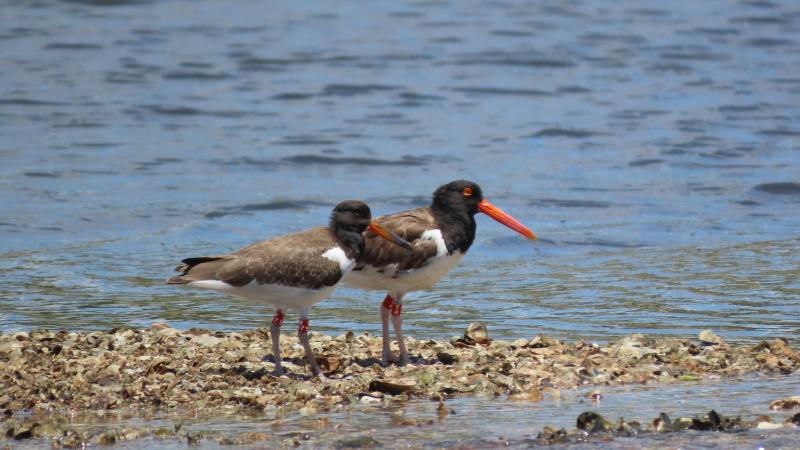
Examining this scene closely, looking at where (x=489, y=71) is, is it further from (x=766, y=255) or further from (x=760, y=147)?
(x=766, y=255)

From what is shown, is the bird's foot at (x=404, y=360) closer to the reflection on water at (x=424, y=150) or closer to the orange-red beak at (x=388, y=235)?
the orange-red beak at (x=388, y=235)

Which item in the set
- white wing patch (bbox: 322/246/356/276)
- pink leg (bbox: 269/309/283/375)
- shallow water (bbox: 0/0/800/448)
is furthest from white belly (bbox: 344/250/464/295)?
shallow water (bbox: 0/0/800/448)

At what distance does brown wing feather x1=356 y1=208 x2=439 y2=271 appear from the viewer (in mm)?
8898

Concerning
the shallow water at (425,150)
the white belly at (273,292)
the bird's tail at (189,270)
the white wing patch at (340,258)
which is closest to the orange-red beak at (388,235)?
the white wing patch at (340,258)

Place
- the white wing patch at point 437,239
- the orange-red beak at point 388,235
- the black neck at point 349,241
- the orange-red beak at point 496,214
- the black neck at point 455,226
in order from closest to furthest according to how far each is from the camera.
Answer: the black neck at point 349,241
the orange-red beak at point 388,235
the white wing patch at point 437,239
the black neck at point 455,226
the orange-red beak at point 496,214

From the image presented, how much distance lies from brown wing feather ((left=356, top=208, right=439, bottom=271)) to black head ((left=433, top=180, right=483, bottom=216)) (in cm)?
26

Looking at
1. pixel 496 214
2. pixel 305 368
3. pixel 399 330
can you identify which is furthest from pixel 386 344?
pixel 496 214

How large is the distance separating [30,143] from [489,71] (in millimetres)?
9348

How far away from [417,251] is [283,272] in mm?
1130

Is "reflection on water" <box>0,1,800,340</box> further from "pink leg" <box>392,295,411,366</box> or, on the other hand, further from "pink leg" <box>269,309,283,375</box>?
"pink leg" <box>269,309,283,375</box>

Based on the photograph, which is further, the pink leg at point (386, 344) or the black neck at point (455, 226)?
the black neck at point (455, 226)

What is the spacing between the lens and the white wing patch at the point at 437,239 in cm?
907

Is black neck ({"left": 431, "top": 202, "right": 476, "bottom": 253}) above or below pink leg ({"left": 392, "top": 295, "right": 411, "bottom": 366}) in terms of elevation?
above

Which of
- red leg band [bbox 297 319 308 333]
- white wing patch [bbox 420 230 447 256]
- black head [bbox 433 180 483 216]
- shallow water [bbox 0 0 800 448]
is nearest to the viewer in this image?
red leg band [bbox 297 319 308 333]
